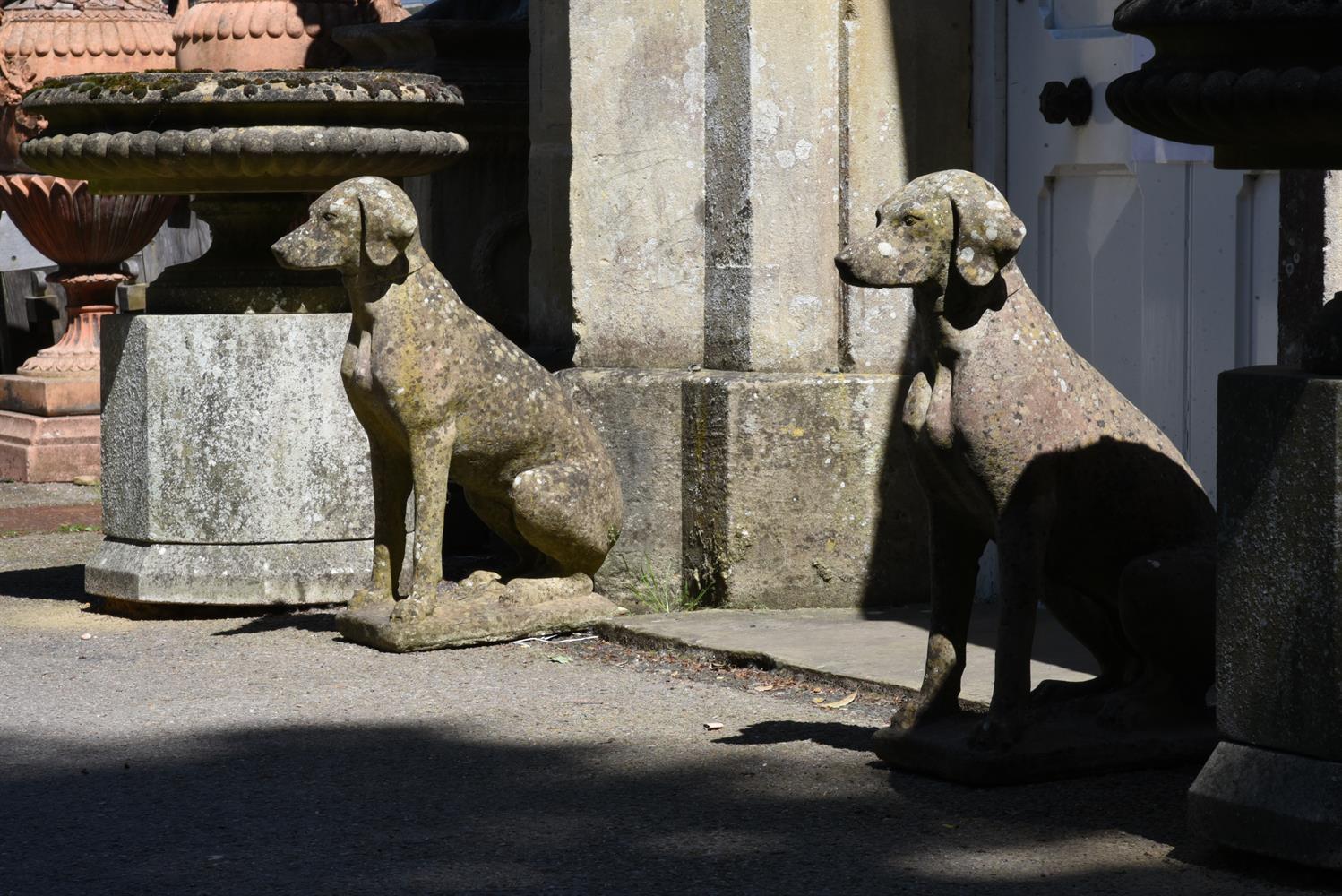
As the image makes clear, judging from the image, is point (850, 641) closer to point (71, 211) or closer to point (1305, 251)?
point (1305, 251)

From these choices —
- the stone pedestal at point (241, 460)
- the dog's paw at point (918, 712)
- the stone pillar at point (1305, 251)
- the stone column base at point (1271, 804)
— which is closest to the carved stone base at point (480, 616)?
the stone pedestal at point (241, 460)

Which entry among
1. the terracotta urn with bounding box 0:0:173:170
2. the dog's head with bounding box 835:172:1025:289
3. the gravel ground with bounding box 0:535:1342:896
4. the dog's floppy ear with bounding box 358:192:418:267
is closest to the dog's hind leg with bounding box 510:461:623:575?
the gravel ground with bounding box 0:535:1342:896

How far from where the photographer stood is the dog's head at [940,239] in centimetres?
410

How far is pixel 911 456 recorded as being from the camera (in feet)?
14.0

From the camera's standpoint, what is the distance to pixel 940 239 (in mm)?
4137

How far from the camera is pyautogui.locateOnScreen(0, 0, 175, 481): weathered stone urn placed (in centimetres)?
1002

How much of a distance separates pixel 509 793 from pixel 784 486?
2.11 m

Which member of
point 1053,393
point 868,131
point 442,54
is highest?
point 442,54

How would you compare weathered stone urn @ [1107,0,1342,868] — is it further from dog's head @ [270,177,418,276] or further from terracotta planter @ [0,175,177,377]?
terracotta planter @ [0,175,177,377]

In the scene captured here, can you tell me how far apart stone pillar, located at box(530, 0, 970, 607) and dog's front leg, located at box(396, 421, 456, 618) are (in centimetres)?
84

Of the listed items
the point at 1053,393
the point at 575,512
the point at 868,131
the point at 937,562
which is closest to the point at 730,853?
the point at 937,562

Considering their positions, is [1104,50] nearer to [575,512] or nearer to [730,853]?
[575,512]

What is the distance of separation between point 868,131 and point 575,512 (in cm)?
148

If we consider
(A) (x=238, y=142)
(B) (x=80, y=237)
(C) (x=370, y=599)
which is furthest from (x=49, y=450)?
(C) (x=370, y=599)
